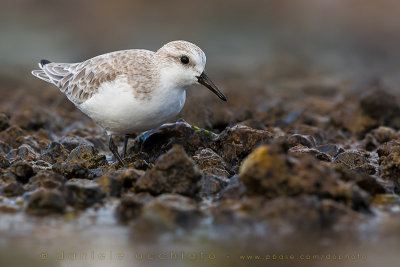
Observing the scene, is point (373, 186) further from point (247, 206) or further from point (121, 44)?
point (121, 44)

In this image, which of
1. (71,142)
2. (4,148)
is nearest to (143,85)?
(71,142)

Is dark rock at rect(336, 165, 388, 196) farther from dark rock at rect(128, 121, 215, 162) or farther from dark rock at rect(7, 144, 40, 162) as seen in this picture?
dark rock at rect(7, 144, 40, 162)

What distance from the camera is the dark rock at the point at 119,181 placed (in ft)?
21.8

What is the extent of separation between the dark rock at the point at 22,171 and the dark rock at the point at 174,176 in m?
1.52

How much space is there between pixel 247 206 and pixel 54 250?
183 cm

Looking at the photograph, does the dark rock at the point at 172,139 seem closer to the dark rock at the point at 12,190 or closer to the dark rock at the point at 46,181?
the dark rock at the point at 46,181

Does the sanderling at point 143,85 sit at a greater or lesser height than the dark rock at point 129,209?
greater

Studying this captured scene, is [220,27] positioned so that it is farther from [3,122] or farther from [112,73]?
[112,73]

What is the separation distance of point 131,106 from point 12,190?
5.64 feet

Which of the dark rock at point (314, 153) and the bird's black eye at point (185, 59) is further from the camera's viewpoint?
the bird's black eye at point (185, 59)

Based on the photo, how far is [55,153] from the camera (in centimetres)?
826

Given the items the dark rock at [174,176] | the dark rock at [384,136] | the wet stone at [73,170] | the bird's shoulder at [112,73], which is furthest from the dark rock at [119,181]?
the dark rock at [384,136]

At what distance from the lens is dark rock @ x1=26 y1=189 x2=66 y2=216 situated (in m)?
6.09

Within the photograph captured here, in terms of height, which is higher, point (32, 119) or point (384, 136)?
point (32, 119)
